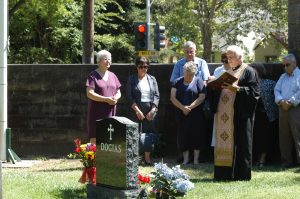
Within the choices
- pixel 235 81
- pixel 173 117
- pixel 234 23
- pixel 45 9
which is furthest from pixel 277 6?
pixel 235 81

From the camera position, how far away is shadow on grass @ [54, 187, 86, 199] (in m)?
9.62

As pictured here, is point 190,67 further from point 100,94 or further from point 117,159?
point 117,159

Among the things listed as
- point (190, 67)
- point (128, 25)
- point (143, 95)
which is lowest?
point (143, 95)

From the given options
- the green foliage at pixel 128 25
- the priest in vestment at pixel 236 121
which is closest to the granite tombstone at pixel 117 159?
the priest in vestment at pixel 236 121

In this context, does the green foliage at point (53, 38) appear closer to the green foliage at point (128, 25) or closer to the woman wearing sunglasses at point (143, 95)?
the green foliage at point (128, 25)

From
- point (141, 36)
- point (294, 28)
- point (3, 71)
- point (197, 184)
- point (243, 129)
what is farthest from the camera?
point (141, 36)

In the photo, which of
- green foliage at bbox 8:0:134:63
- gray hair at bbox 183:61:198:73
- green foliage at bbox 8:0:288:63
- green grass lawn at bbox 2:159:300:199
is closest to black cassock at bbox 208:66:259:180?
green grass lawn at bbox 2:159:300:199

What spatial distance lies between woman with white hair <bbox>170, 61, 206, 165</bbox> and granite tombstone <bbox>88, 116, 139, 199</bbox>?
373 cm

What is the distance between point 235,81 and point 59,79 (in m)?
5.04

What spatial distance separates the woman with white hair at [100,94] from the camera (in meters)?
Answer: 12.2

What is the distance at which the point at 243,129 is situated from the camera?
1105 cm

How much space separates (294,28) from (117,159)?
5926 millimetres

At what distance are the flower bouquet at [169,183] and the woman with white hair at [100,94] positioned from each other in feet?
11.5

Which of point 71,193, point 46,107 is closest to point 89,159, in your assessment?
point 71,193
